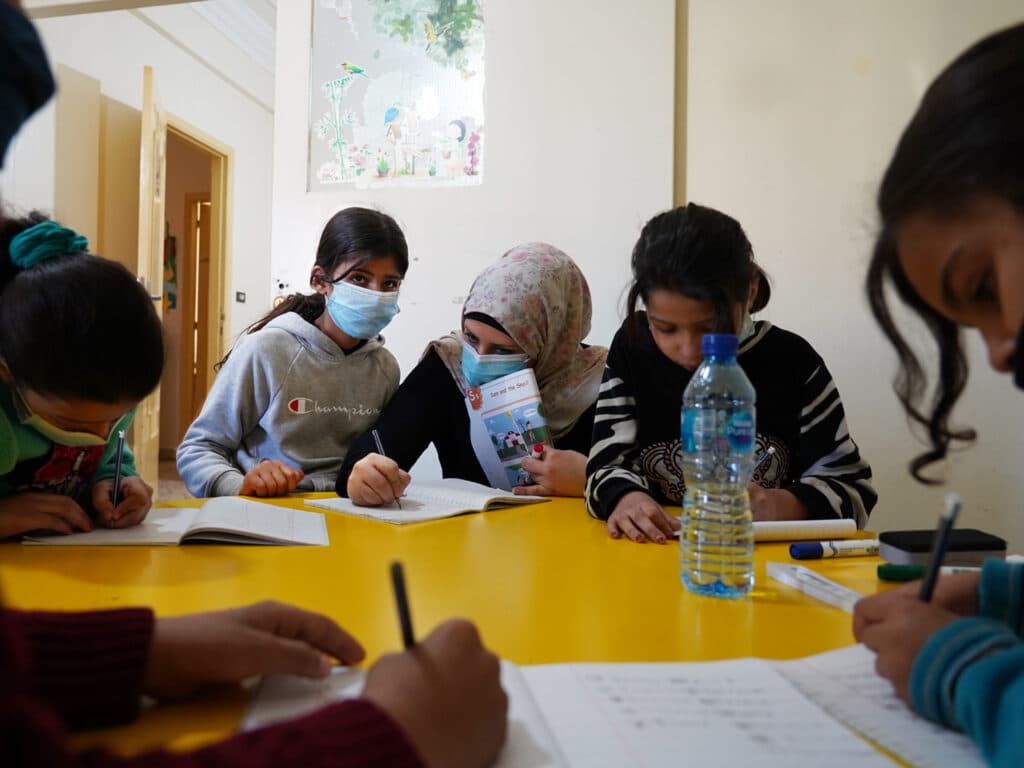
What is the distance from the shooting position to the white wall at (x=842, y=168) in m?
1.90

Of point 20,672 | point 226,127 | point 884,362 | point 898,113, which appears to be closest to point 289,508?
point 20,672

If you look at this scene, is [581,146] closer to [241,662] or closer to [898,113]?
[898,113]

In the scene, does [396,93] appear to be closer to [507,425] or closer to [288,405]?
[288,405]

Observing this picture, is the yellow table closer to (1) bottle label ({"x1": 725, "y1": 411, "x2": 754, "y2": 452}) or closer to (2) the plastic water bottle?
(2) the plastic water bottle

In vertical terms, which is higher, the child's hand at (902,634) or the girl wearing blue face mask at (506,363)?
the girl wearing blue face mask at (506,363)

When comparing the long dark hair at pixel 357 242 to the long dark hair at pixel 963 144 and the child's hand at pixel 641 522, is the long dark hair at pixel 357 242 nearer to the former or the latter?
the child's hand at pixel 641 522

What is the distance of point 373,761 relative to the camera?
1.15 feet

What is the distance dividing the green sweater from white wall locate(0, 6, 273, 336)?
1.60 m

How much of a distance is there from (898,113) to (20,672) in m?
2.17

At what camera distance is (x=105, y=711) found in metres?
0.45

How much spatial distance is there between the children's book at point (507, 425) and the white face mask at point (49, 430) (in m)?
0.79

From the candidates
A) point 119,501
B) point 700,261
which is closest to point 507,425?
point 700,261

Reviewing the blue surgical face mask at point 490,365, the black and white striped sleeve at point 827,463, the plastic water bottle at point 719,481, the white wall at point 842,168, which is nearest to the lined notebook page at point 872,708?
the plastic water bottle at point 719,481

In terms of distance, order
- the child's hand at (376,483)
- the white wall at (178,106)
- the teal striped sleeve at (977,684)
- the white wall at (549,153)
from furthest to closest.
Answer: the white wall at (178,106) → the white wall at (549,153) → the child's hand at (376,483) → the teal striped sleeve at (977,684)
